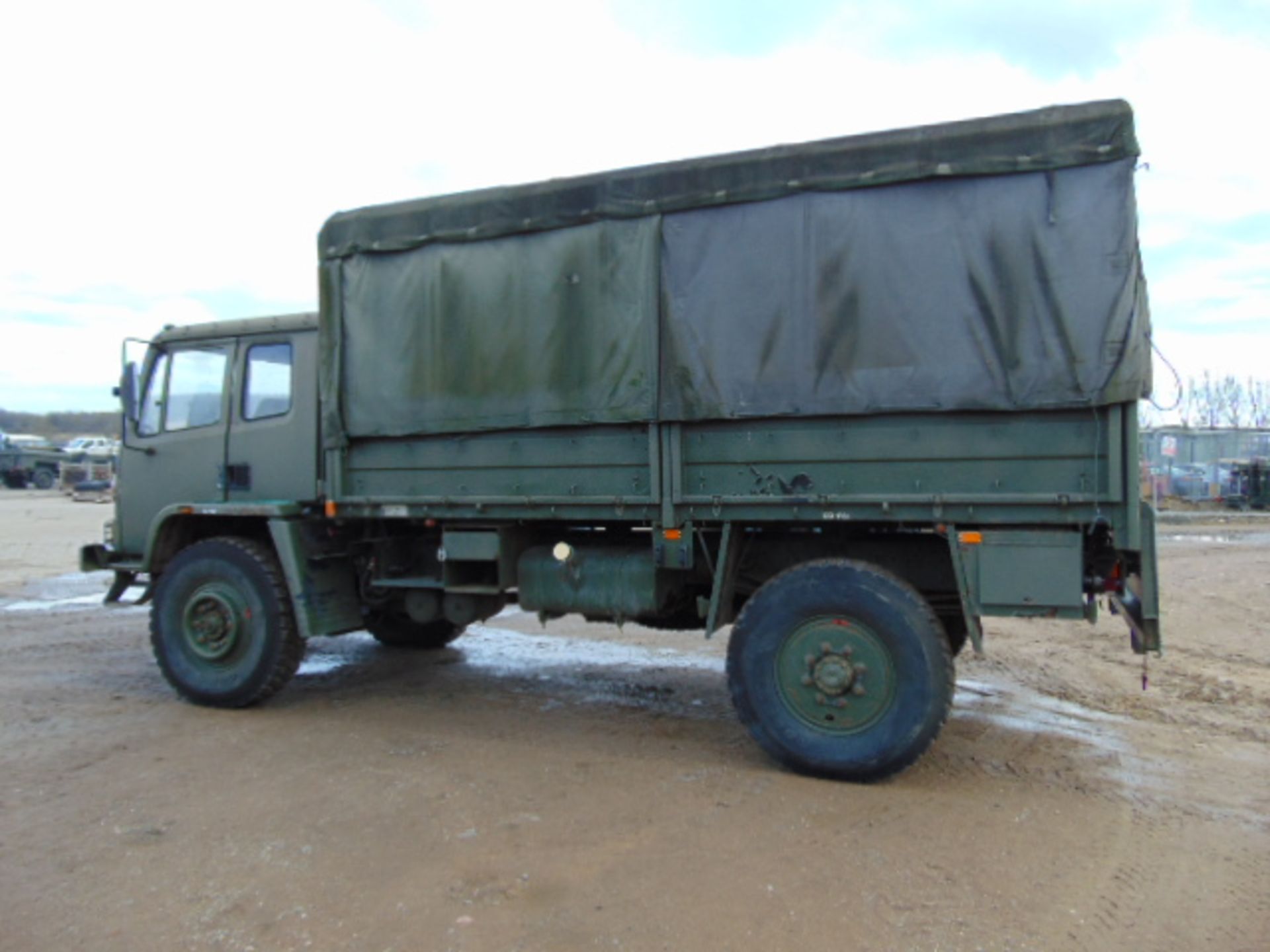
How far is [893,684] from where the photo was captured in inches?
184

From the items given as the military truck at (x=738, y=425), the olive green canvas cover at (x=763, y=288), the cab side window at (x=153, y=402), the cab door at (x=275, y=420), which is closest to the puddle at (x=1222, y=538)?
the military truck at (x=738, y=425)

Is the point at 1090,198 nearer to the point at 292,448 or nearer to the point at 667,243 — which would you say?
the point at 667,243

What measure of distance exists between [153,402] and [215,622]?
78.1 inches

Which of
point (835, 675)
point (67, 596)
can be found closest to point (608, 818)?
point (835, 675)

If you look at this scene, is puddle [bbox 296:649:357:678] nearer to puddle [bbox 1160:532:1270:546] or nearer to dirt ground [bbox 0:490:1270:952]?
dirt ground [bbox 0:490:1270:952]

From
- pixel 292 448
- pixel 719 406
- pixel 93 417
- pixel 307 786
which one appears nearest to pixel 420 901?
pixel 307 786

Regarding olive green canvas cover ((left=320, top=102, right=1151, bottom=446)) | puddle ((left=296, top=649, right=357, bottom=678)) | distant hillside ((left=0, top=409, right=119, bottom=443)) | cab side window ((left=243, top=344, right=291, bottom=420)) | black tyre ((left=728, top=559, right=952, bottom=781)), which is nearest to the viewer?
olive green canvas cover ((left=320, top=102, right=1151, bottom=446))

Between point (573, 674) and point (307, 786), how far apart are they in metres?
2.89

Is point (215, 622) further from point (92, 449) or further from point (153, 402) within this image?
point (92, 449)

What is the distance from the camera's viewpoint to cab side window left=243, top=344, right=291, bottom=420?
6656 mm

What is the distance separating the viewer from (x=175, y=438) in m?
7.00

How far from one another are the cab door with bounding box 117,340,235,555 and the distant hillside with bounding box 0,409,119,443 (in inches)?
3671

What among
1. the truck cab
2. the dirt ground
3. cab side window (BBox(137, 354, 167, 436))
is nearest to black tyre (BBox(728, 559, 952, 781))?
the dirt ground

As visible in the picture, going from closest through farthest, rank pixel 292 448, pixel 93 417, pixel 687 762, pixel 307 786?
pixel 307 786, pixel 687 762, pixel 292 448, pixel 93 417
